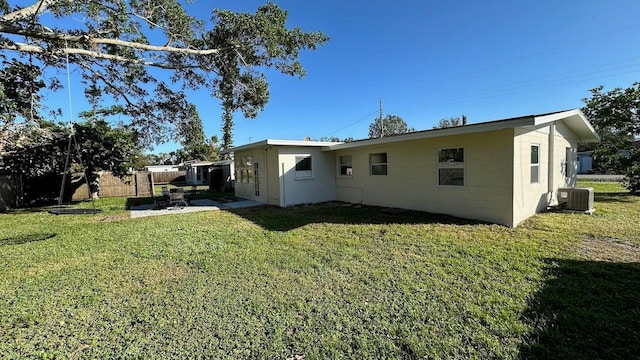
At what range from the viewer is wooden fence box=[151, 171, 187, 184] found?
32.3 meters

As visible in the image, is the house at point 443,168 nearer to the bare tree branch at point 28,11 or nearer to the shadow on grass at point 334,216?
the shadow on grass at point 334,216

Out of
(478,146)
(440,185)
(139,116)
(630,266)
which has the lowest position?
(630,266)

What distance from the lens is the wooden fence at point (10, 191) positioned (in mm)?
11484

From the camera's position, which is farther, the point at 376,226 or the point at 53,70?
the point at 53,70

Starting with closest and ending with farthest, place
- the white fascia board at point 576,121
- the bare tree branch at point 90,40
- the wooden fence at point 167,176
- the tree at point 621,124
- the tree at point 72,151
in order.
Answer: the white fascia board at point 576,121 < the bare tree branch at point 90,40 < the tree at point 72,151 < the tree at point 621,124 < the wooden fence at point 167,176

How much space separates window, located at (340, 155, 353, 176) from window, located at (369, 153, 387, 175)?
120 cm

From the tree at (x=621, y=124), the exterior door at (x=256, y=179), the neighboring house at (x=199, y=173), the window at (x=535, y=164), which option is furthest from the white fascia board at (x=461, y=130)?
the neighboring house at (x=199, y=173)

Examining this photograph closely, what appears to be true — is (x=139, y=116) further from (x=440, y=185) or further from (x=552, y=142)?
(x=552, y=142)


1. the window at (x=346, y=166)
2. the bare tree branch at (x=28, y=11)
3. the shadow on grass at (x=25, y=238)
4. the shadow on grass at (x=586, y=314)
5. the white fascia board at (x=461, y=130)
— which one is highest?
the bare tree branch at (x=28, y=11)

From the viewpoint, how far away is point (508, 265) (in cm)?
432

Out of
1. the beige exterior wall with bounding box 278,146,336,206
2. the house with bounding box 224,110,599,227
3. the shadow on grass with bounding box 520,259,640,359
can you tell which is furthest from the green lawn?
the beige exterior wall with bounding box 278,146,336,206

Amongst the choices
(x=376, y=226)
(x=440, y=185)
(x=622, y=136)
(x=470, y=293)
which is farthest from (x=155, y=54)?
(x=622, y=136)

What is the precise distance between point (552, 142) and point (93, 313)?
436 inches

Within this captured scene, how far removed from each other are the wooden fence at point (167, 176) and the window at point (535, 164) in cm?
3417
